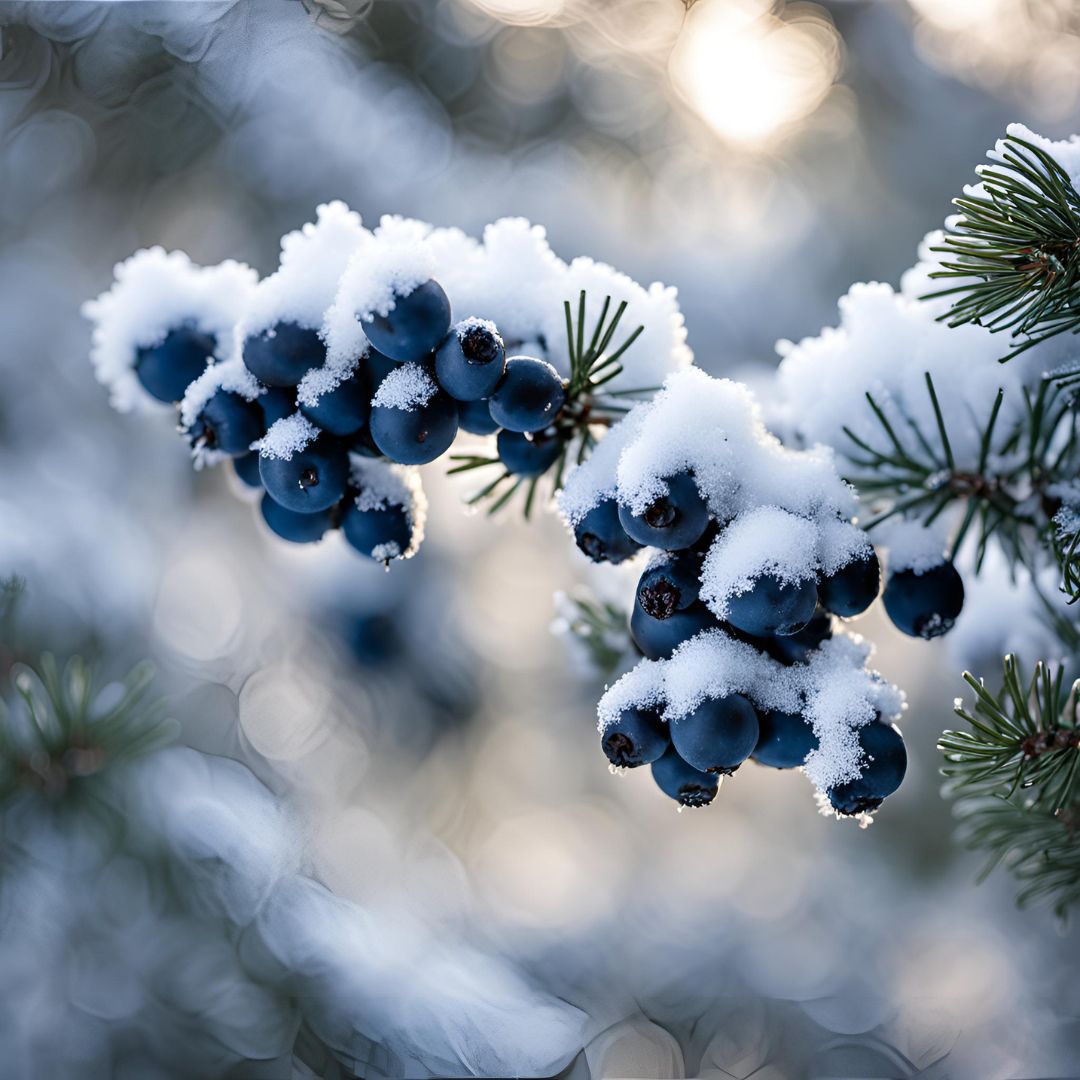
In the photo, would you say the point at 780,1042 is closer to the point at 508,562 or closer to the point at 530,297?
the point at 508,562

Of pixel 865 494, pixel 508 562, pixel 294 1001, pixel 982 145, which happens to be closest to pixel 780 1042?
pixel 294 1001

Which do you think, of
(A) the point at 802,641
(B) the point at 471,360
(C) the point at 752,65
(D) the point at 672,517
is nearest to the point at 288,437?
(B) the point at 471,360

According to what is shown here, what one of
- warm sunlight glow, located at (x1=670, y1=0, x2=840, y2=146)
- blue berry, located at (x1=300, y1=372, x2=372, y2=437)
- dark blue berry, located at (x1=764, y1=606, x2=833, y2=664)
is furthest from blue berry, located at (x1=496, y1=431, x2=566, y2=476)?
warm sunlight glow, located at (x1=670, y1=0, x2=840, y2=146)

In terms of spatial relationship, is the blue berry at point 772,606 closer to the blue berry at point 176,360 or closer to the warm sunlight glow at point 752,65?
the blue berry at point 176,360

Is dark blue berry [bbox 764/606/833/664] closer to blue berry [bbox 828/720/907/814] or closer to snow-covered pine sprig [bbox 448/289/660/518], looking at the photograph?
blue berry [bbox 828/720/907/814]

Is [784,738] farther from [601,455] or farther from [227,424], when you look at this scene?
[227,424]

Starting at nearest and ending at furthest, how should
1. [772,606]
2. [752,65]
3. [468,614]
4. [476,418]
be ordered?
[772,606] < [476,418] < [468,614] < [752,65]
